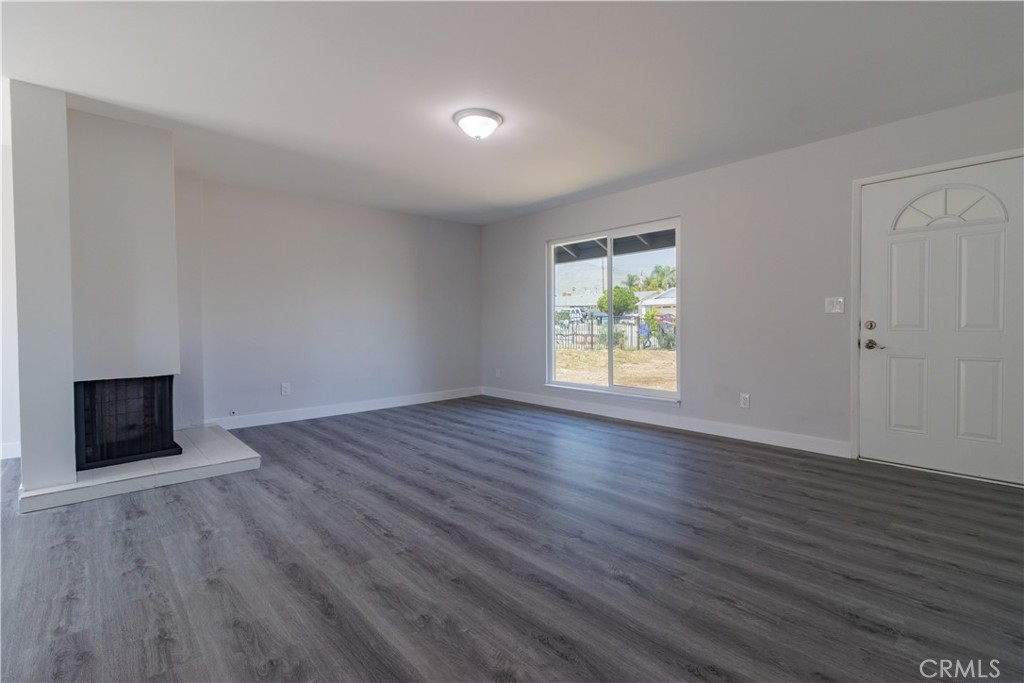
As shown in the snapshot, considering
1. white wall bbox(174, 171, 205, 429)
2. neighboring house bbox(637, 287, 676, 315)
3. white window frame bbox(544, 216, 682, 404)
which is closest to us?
white wall bbox(174, 171, 205, 429)

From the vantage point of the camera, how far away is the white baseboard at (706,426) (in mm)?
3842

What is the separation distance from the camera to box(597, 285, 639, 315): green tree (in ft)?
17.6

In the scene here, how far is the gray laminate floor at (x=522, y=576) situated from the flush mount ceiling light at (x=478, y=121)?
246 centimetres

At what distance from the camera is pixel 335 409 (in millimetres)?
5656

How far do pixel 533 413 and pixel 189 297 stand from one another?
383 centimetres

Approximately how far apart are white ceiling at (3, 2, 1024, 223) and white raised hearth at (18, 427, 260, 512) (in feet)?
8.09

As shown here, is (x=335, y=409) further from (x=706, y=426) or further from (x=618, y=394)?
(x=706, y=426)

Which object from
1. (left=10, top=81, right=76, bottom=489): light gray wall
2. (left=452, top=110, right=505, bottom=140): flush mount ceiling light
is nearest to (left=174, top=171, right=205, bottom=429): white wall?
(left=10, top=81, right=76, bottom=489): light gray wall

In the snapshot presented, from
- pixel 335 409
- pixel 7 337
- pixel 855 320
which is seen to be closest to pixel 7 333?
pixel 7 337

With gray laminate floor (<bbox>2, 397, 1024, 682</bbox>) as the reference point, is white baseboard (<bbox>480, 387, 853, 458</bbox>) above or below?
above

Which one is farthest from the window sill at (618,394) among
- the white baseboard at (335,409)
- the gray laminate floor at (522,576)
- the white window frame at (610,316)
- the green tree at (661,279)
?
the white baseboard at (335,409)

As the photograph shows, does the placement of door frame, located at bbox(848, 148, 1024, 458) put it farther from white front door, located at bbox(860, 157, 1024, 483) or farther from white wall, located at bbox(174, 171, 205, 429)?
white wall, located at bbox(174, 171, 205, 429)

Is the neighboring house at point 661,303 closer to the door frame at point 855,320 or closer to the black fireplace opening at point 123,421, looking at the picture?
the door frame at point 855,320

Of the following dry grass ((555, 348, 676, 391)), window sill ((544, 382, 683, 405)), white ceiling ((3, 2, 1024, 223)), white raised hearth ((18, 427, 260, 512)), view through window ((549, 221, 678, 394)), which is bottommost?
white raised hearth ((18, 427, 260, 512))
